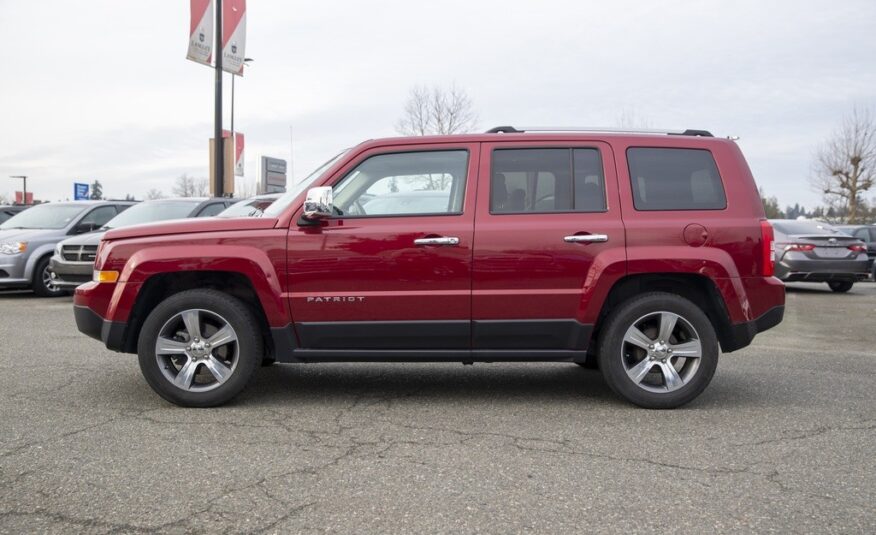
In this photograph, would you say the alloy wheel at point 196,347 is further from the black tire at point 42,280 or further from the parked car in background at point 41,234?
the black tire at point 42,280

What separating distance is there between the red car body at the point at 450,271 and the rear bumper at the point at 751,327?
1 centimetres

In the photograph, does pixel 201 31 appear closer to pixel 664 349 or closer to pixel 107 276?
pixel 107 276

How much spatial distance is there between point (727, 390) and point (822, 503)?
7.90 ft

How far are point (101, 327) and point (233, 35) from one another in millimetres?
13247

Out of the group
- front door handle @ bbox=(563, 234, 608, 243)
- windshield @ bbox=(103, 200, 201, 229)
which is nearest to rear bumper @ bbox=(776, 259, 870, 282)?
windshield @ bbox=(103, 200, 201, 229)

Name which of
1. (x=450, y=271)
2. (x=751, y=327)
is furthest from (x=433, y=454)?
(x=751, y=327)

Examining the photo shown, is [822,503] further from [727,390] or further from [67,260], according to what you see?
[67,260]

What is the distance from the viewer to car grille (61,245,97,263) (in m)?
11.9

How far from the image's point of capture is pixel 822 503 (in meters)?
3.44

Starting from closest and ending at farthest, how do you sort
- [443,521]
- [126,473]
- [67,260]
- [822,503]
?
[443,521]
[822,503]
[126,473]
[67,260]

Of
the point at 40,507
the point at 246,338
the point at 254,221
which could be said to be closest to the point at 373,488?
the point at 40,507

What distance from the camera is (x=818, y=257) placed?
1454 centimetres

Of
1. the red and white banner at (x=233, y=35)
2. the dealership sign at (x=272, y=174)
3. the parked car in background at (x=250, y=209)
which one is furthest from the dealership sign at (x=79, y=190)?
the parked car in background at (x=250, y=209)

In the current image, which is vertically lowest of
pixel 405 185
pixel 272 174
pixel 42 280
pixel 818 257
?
pixel 42 280
